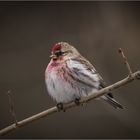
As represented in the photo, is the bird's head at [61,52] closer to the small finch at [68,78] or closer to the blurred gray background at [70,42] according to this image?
the small finch at [68,78]

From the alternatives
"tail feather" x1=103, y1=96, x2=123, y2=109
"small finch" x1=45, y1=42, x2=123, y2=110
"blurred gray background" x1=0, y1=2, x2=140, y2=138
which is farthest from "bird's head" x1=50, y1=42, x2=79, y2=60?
"blurred gray background" x1=0, y1=2, x2=140, y2=138

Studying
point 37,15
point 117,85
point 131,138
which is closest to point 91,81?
point 117,85

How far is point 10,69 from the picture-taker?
578 centimetres

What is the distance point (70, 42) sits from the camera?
568 centimetres

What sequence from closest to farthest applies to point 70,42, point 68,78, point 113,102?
1. point 68,78
2. point 113,102
3. point 70,42

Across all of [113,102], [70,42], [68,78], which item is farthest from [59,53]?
[70,42]

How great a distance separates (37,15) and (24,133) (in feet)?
4.70

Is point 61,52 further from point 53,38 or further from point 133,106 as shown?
point 53,38

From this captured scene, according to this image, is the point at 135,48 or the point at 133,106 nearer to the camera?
the point at 133,106

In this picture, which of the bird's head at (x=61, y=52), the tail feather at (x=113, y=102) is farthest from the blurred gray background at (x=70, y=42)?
the bird's head at (x=61, y=52)

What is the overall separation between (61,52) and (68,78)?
24 cm

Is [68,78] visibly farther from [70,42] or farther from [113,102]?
[70,42]

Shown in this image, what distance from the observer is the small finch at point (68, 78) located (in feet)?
12.0

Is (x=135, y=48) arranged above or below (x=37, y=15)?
below
